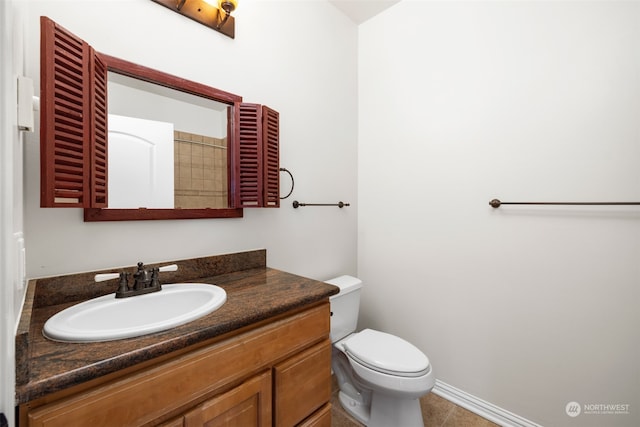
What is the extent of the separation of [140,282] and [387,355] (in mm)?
1198

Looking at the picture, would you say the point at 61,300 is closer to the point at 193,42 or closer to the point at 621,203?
the point at 193,42

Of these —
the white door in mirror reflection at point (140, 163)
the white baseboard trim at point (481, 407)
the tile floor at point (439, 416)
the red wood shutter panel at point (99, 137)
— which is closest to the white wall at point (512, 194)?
the white baseboard trim at point (481, 407)

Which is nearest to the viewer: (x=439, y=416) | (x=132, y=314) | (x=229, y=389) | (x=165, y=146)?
(x=229, y=389)

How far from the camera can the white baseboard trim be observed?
1.48 meters

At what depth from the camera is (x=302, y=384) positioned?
1.04 m

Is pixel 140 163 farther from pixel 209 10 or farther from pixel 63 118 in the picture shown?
pixel 209 10

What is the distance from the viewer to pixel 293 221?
5.65 ft

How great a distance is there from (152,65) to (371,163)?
1.47 meters

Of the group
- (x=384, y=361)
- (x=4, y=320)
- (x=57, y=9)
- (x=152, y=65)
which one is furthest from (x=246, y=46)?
(x=384, y=361)

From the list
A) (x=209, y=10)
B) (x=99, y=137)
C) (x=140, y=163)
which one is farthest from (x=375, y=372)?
(x=209, y=10)

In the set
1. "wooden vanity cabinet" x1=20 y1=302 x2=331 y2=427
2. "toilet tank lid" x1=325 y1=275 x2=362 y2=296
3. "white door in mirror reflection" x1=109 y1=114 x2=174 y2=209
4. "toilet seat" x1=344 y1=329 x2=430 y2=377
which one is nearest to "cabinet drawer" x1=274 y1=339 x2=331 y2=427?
"wooden vanity cabinet" x1=20 y1=302 x2=331 y2=427

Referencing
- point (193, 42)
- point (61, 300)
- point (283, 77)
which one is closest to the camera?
point (61, 300)

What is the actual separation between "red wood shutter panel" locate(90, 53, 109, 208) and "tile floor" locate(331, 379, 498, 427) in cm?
163

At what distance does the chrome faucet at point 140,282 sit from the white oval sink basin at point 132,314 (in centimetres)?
2
